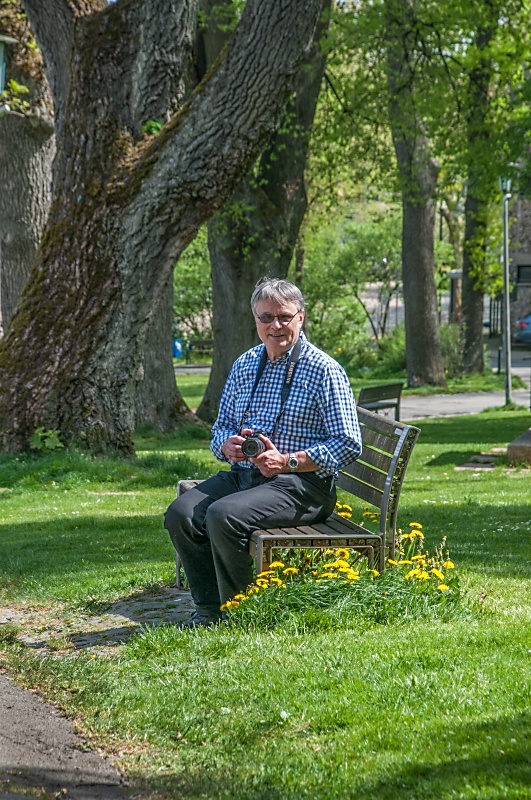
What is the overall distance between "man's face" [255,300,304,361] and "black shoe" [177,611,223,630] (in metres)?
1.36

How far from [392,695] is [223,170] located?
8438 mm

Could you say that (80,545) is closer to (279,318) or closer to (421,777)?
(279,318)

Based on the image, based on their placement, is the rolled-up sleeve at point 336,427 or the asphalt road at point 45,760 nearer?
the asphalt road at point 45,760

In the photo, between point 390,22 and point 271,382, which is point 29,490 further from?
point 390,22

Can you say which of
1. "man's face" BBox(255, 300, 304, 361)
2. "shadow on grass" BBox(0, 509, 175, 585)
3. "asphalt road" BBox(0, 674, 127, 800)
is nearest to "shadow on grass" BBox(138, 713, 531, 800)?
"asphalt road" BBox(0, 674, 127, 800)

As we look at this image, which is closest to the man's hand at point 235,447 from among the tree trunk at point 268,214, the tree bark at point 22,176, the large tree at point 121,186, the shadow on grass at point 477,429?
the large tree at point 121,186

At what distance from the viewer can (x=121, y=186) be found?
41.3 feet

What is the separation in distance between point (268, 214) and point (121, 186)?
27.4ft

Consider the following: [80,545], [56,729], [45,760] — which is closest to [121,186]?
[80,545]

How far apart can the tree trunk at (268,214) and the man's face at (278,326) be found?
14025 mm

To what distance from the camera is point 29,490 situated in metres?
12.2

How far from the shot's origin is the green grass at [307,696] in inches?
157

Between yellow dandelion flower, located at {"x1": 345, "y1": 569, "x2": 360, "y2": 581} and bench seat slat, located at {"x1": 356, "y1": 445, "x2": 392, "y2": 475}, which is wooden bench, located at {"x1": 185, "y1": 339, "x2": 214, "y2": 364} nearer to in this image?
bench seat slat, located at {"x1": 356, "y1": 445, "x2": 392, "y2": 475}

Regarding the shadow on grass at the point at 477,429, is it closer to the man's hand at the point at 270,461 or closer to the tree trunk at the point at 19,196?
the tree trunk at the point at 19,196
